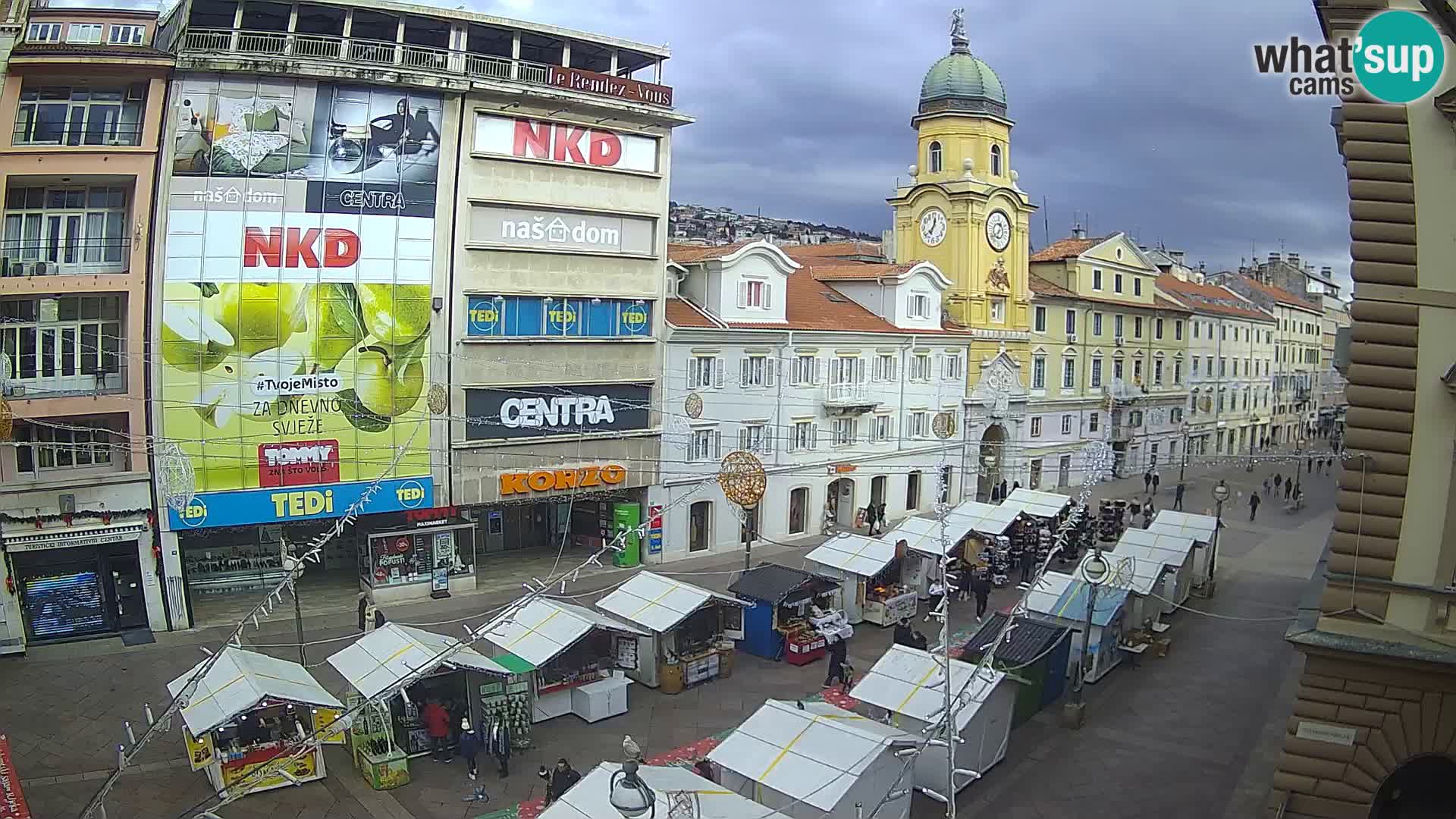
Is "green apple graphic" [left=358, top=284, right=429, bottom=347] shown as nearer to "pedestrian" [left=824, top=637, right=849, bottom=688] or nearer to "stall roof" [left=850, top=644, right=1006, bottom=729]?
"pedestrian" [left=824, top=637, right=849, bottom=688]

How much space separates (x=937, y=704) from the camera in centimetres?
1811

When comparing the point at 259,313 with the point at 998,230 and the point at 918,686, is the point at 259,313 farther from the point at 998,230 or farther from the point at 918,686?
the point at 998,230

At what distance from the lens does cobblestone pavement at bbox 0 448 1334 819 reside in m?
17.8

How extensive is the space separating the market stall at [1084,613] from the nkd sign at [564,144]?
60.7 ft

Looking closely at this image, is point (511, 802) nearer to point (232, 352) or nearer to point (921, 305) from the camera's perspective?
point (232, 352)

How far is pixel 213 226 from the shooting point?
1075 inches

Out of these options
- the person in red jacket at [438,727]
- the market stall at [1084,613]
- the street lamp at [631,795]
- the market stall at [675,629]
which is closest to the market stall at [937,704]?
the market stall at [1084,613]

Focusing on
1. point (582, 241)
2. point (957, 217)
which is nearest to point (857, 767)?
point (582, 241)

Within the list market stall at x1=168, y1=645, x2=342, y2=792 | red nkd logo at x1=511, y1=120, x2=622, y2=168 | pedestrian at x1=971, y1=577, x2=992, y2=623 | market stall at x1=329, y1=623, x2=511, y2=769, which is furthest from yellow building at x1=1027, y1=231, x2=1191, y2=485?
market stall at x1=168, y1=645, x2=342, y2=792

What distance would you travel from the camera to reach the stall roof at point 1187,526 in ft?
102

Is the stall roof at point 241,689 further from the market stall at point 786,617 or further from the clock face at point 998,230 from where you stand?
the clock face at point 998,230

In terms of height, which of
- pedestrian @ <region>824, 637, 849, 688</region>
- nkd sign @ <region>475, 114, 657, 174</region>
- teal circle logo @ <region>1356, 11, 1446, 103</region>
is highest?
nkd sign @ <region>475, 114, 657, 174</region>

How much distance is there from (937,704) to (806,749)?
347 centimetres

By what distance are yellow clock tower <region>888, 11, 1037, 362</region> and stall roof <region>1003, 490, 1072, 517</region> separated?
12.4 metres
